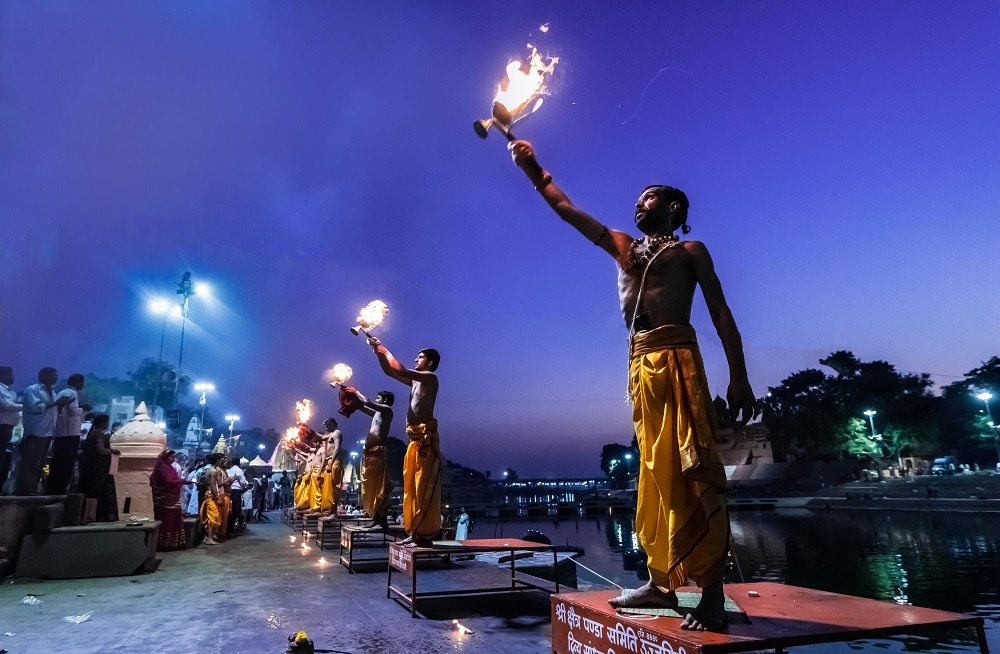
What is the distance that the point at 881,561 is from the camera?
59.0 ft

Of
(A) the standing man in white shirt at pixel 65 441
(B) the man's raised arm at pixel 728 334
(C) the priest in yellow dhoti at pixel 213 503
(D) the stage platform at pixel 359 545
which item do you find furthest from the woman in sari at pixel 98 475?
(B) the man's raised arm at pixel 728 334

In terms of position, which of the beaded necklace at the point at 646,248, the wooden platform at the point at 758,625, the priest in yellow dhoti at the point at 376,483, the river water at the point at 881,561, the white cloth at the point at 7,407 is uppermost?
the beaded necklace at the point at 646,248

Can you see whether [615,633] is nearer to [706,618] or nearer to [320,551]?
[706,618]

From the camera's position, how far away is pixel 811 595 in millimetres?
3223

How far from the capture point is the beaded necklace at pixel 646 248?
10.5 feet

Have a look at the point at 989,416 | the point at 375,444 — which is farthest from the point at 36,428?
the point at 989,416

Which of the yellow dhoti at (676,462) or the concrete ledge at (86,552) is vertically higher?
the yellow dhoti at (676,462)

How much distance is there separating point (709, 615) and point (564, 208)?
2.24 meters

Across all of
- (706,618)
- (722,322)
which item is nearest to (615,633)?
(706,618)

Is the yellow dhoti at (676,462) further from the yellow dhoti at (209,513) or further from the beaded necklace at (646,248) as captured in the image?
the yellow dhoti at (209,513)

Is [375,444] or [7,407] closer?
[7,407]

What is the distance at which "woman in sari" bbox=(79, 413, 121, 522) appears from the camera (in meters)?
9.12

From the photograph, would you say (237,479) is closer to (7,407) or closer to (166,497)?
(166,497)

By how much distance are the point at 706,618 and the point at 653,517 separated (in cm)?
56
